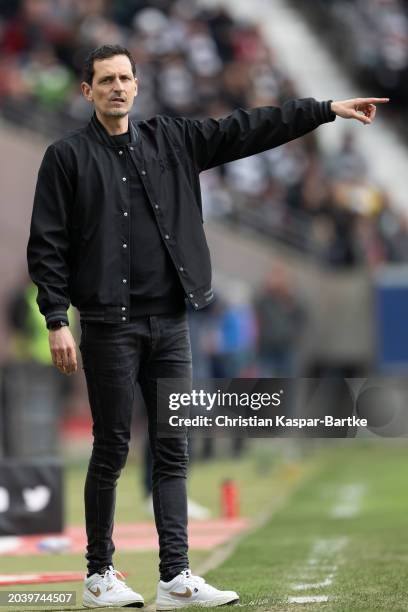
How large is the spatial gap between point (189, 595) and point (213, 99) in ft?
60.5

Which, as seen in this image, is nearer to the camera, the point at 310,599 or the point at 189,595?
the point at 189,595

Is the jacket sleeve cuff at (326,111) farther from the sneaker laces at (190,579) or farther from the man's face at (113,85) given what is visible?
the sneaker laces at (190,579)

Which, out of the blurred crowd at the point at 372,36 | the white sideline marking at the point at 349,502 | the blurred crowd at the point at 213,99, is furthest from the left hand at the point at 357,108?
the blurred crowd at the point at 372,36

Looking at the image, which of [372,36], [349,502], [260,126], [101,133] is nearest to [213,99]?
[372,36]

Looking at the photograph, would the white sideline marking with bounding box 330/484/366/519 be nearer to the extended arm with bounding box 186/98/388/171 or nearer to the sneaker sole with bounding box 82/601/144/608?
the sneaker sole with bounding box 82/601/144/608

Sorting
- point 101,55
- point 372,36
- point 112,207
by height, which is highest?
point 372,36

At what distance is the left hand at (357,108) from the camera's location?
20.1ft

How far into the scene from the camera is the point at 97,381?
20.0ft

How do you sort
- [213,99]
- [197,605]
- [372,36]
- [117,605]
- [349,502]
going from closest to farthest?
[197,605] < [117,605] < [349,502] < [213,99] < [372,36]

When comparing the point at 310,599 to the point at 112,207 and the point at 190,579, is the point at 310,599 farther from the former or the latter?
the point at 112,207

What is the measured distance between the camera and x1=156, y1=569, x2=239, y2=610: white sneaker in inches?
235

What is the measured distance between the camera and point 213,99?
23.9 m

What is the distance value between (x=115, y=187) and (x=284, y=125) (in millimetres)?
715

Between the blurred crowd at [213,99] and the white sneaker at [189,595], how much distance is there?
15.0 metres
